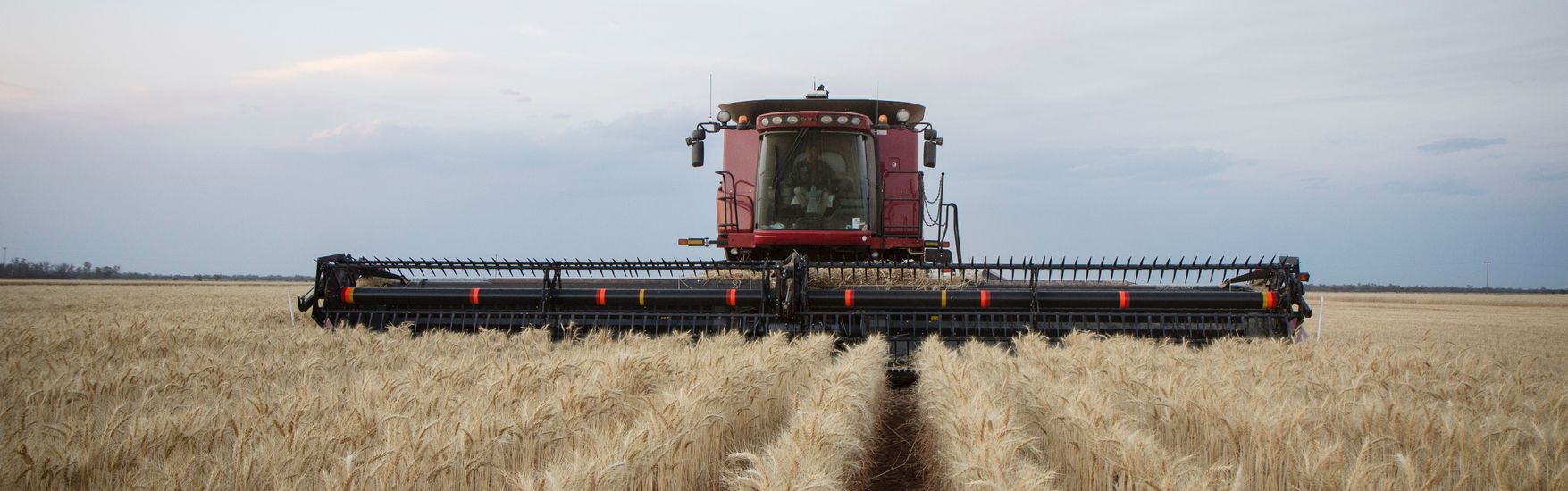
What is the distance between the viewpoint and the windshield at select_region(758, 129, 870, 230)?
9.68m

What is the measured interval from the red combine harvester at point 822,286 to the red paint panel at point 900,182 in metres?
0.03

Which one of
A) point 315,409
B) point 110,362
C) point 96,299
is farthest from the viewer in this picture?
point 96,299

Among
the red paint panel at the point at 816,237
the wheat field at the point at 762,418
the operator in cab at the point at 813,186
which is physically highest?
the operator in cab at the point at 813,186

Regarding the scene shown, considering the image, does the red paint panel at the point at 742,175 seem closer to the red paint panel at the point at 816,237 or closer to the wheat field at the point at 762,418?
the red paint panel at the point at 816,237

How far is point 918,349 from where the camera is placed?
7.38 m

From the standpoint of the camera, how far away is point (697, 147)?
10055 mm

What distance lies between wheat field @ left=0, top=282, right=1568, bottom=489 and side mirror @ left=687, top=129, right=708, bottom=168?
3285mm

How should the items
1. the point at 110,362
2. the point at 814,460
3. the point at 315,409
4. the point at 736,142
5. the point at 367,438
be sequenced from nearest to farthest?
the point at 814,460, the point at 367,438, the point at 315,409, the point at 110,362, the point at 736,142

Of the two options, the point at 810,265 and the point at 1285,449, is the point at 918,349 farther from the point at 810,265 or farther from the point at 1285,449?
the point at 1285,449

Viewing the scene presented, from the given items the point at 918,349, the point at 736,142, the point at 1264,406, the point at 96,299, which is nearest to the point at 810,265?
the point at 918,349

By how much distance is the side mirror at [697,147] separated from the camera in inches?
394

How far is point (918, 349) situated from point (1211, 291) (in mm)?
2714

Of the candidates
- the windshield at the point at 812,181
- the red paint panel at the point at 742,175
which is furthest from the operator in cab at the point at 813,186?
the red paint panel at the point at 742,175

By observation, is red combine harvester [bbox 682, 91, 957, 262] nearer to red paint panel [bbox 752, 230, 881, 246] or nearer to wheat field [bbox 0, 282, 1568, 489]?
red paint panel [bbox 752, 230, 881, 246]
